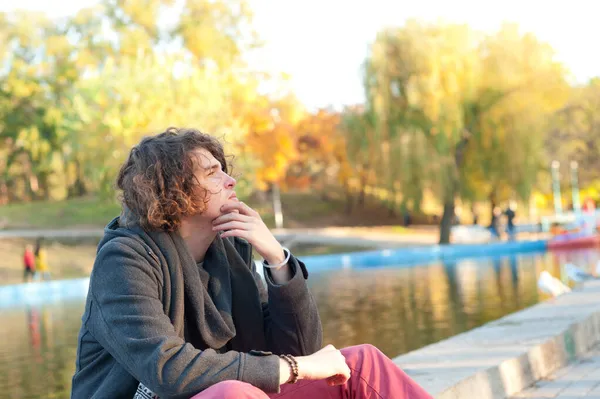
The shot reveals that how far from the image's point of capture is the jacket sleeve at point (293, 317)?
2.57m

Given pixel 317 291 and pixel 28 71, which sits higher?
pixel 28 71

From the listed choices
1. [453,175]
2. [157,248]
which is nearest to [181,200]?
[157,248]

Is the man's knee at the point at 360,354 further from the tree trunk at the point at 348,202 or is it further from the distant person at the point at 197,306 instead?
the tree trunk at the point at 348,202

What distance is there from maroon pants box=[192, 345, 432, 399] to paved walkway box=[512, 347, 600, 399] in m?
2.08

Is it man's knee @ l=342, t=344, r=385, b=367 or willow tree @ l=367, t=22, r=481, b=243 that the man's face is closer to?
man's knee @ l=342, t=344, r=385, b=367

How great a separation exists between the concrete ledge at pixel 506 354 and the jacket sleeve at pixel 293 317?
3.97ft

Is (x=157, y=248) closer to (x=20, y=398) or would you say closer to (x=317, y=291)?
(x=20, y=398)

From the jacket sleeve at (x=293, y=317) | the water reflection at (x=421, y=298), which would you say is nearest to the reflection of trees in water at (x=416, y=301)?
the water reflection at (x=421, y=298)

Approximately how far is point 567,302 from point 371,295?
22.5 ft

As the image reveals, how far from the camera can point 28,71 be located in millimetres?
42906

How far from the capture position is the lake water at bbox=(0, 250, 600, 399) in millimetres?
8344

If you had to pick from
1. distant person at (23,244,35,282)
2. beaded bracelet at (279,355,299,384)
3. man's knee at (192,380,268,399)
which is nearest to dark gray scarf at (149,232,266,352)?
beaded bracelet at (279,355,299,384)

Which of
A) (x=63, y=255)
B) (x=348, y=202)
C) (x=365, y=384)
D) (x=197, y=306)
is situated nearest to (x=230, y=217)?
(x=197, y=306)

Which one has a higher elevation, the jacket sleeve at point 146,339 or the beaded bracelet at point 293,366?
the jacket sleeve at point 146,339
